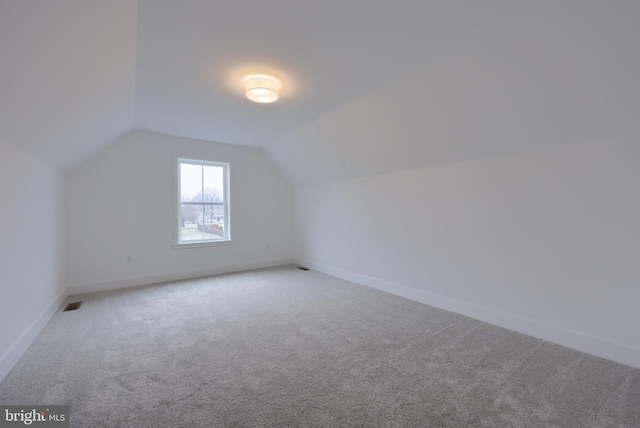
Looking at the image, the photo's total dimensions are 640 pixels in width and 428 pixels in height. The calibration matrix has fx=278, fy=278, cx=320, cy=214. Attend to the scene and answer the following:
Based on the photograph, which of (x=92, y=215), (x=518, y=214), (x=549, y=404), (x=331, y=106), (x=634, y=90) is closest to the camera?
(x=549, y=404)

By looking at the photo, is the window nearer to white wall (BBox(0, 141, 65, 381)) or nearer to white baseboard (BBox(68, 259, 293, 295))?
white baseboard (BBox(68, 259, 293, 295))

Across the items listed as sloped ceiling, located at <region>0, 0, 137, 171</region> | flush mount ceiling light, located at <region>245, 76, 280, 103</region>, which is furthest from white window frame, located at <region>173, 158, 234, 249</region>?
flush mount ceiling light, located at <region>245, 76, 280, 103</region>

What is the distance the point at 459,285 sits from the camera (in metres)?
3.28

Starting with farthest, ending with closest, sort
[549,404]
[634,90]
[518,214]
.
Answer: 1. [518,214]
2. [634,90]
3. [549,404]

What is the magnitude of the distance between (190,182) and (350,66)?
12.1 ft

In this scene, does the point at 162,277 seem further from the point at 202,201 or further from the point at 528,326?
the point at 528,326

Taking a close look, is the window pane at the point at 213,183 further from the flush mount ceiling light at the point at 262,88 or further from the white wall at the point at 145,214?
the flush mount ceiling light at the point at 262,88

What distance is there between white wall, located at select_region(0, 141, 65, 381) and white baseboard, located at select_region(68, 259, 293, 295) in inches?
22.7

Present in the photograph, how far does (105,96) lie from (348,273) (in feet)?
12.8

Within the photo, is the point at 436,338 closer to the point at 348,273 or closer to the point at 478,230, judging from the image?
the point at 478,230

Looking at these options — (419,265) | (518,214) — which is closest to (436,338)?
(419,265)

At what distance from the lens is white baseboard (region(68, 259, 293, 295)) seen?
4012 millimetres

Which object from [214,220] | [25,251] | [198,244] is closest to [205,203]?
[214,220]

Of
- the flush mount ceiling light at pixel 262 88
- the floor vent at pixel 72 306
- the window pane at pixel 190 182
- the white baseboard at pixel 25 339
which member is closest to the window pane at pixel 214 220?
the window pane at pixel 190 182
